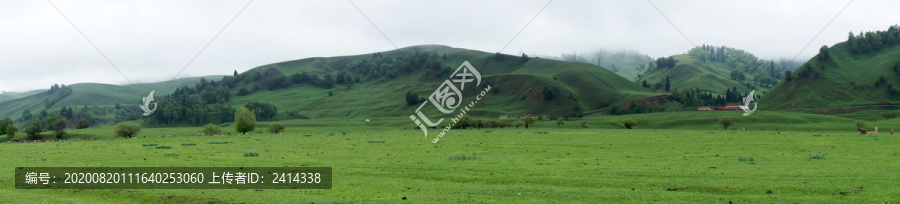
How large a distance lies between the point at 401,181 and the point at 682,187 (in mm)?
9873

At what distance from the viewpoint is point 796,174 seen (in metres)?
20.5

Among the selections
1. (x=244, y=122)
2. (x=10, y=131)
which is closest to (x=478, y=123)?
(x=244, y=122)

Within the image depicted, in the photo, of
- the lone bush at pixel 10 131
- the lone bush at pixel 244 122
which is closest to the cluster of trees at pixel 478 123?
the lone bush at pixel 244 122

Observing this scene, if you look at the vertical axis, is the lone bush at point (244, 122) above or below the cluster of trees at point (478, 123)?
above

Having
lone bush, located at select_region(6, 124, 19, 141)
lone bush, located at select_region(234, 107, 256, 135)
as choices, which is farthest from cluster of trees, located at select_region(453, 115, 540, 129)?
lone bush, located at select_region(6, 124, 19, 141)

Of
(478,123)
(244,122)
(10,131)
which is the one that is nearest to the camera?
(244,122)

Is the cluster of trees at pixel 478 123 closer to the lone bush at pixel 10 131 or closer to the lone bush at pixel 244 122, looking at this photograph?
the lone bush at pixel 244 122

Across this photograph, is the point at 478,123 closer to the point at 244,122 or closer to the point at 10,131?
the point at 244,122

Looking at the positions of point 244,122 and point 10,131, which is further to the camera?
point 10,131

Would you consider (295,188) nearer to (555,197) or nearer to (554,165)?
(555,197)

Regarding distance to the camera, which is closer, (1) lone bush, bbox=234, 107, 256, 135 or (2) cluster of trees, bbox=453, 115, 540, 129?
(1) lone bush, bbox=234, 107, 256, 135

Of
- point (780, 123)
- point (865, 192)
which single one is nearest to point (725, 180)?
point (865, 192)

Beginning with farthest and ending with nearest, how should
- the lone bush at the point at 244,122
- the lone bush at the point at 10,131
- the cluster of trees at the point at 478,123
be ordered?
1. the lone bush at the point at 10,131
2. the cluster of trees at the point at 478,123
3. the lone bush at the point at 244,122

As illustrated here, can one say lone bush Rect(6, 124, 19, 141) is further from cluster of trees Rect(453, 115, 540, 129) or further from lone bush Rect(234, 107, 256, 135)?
cluster of trees Rect(453, 115, 540, 129)
